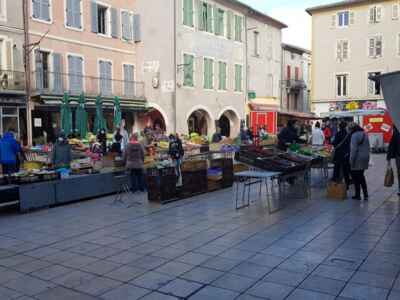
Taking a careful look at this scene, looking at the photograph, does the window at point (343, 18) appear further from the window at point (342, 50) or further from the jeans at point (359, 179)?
the jeans at point (359, 179)

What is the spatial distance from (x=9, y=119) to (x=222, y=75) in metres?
14.9

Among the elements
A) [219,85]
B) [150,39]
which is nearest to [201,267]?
[150,39]

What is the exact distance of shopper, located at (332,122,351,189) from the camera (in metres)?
9.83

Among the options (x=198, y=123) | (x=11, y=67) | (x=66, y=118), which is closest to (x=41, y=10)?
(x=11, y=67)

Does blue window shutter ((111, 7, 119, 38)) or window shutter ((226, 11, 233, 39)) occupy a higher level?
window shutter ((226, 11, 233, 39))

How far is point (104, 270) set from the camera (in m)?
5.07

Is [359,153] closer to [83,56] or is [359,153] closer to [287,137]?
[287,137]

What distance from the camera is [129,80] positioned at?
25172 millimetres

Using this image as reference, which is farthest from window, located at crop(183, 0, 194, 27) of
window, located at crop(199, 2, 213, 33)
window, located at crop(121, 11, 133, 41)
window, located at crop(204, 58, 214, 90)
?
window, located at crop(121, 11, 133, 41)

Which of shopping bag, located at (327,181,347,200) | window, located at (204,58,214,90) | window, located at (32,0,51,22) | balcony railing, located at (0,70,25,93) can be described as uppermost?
window, located at (32,0,51,22)

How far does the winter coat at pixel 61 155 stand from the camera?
10703 millimetres

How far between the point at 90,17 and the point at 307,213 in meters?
18.4

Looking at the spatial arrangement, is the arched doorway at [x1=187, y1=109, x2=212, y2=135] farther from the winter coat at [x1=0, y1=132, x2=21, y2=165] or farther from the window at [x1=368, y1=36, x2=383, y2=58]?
the winter coat at [x1=0, y1=132, x2=21, y2=165]

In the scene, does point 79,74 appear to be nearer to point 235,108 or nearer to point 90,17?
point 90,17
